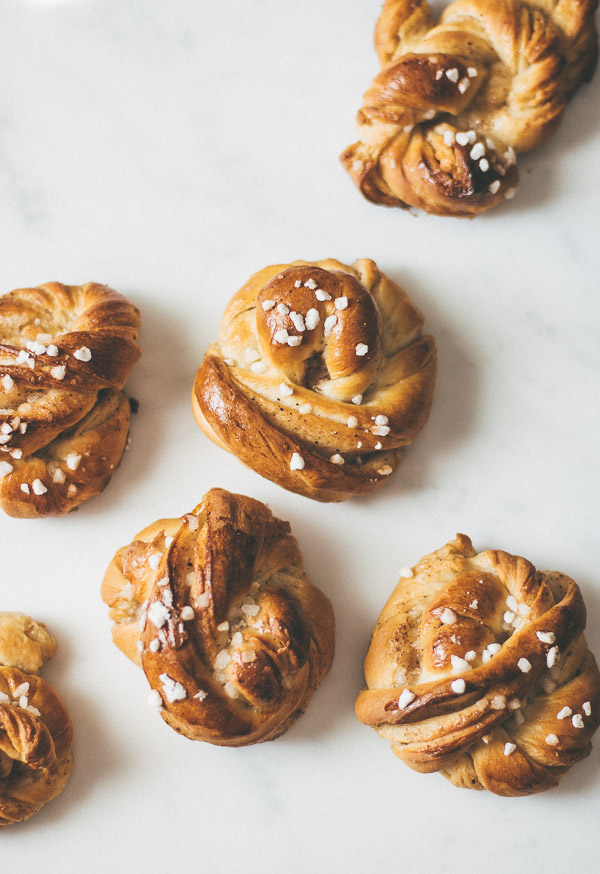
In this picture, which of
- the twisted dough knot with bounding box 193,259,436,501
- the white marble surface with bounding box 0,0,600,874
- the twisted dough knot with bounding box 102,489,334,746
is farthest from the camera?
the white marble surface with bounding box 0,0,600,874

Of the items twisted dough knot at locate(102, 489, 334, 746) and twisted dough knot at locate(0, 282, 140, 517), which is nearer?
twisted dough knot at locate(102, 489, 334, 746)

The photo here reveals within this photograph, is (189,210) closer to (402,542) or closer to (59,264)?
(59,264)

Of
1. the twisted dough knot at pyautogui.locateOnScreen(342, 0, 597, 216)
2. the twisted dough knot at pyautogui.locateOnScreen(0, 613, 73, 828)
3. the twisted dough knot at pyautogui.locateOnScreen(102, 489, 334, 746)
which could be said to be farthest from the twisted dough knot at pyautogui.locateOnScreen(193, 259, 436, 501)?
the twisted dough knot at pyautogui.locateOnScreen(0, 613, 73, 828)

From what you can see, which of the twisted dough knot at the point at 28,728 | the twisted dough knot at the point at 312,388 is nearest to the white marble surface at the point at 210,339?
the twisted dough knot at the point at 28,728

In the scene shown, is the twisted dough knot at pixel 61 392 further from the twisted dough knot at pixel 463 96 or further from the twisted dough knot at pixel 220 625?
the twisted dough knot at pixel 463 96

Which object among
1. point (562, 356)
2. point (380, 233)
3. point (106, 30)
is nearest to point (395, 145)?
point (380, 233)

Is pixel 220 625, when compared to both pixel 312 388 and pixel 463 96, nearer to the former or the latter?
pixel 312 388

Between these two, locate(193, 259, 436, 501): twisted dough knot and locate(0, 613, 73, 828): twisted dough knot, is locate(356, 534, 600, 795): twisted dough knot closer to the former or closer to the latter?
locate(193, 259, 436, 501): twisted dough knot
